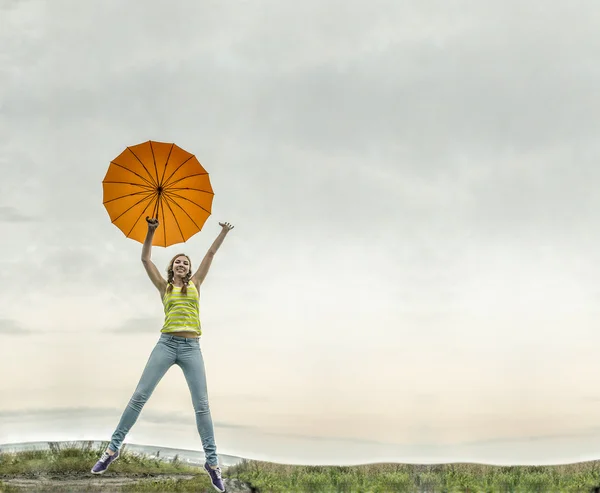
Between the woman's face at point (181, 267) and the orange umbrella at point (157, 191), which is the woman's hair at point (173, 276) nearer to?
the woman's face at point (181, 267)

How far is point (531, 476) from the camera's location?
1312 centimetres

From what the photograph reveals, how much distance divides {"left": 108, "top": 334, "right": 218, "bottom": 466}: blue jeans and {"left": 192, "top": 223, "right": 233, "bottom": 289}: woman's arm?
101 cm

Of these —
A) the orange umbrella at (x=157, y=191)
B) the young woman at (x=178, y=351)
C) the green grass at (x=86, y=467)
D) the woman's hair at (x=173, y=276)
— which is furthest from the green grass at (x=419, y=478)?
the orange umbrella at (x=157, y=191)

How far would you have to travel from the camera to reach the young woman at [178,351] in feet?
37.2

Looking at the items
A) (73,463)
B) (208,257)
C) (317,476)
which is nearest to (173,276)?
(208,257)

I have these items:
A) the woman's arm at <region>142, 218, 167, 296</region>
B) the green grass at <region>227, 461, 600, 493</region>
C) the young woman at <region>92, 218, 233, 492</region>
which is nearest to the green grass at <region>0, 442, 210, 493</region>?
the young woman at <region>92, 218, 233, 492</region>

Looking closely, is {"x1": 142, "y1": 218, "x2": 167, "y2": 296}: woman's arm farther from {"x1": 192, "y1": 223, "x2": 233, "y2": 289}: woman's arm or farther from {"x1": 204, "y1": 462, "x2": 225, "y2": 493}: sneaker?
{"x1": 204, "y1": 462, "x2": 225, "y2": 493}: sneaker

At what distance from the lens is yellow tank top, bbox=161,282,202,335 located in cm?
1132

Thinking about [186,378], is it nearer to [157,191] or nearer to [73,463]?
[157,191]

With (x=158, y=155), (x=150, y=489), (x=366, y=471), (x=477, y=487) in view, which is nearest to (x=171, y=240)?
(x=158, y=155)

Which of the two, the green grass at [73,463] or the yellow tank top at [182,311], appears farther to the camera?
the green grass at [73,463]

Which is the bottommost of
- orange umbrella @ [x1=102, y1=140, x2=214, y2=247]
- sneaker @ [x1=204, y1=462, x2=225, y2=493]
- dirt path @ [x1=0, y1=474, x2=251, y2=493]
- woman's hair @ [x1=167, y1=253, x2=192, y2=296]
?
dirt path @ [x1=0, y1=474, x2=251, y2=493]

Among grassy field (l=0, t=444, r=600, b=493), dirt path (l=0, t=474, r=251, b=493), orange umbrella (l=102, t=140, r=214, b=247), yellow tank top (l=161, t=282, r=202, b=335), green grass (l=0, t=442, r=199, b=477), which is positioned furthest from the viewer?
green grass (l=0, t=442, r=199, b=477)

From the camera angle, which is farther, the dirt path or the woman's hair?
the dirt path
